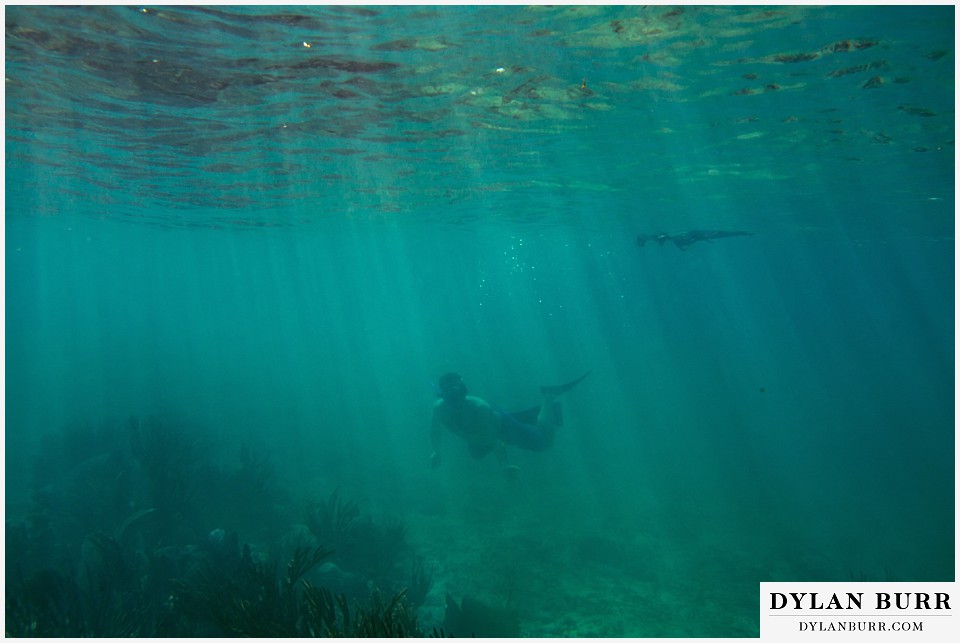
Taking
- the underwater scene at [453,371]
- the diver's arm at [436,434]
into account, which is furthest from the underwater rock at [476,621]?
the diver's arm at [436,434]

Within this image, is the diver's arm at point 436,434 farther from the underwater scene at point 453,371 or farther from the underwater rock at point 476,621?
the underwater rock at point 476,621

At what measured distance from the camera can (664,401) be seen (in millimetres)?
42344

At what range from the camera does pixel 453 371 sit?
2108 cm

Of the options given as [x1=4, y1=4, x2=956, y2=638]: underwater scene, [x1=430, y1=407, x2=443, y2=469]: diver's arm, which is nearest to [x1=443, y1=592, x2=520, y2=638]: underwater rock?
[x1=4, y1=4, x2=956, y2=638]: underwater scene

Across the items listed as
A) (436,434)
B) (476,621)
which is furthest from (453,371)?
(476,621)

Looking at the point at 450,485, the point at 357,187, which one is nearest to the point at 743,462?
the point at 450,485

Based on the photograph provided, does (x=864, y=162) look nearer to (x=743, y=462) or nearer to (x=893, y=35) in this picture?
(x=893, y=35)

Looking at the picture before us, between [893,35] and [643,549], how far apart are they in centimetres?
1396

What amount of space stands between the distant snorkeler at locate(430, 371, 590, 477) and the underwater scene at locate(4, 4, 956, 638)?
11 centimetres

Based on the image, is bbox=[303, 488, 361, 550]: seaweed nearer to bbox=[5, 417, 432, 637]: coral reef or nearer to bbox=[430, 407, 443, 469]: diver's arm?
bbox=[5, 417, 432, 637]: coral reef

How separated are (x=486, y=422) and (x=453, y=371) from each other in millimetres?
8886

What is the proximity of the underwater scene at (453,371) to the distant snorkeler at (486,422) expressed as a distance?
11 centimetres

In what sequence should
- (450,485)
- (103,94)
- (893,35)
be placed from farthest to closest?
(450,485)
(103,94)
(893,35)

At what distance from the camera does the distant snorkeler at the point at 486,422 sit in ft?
37.7
